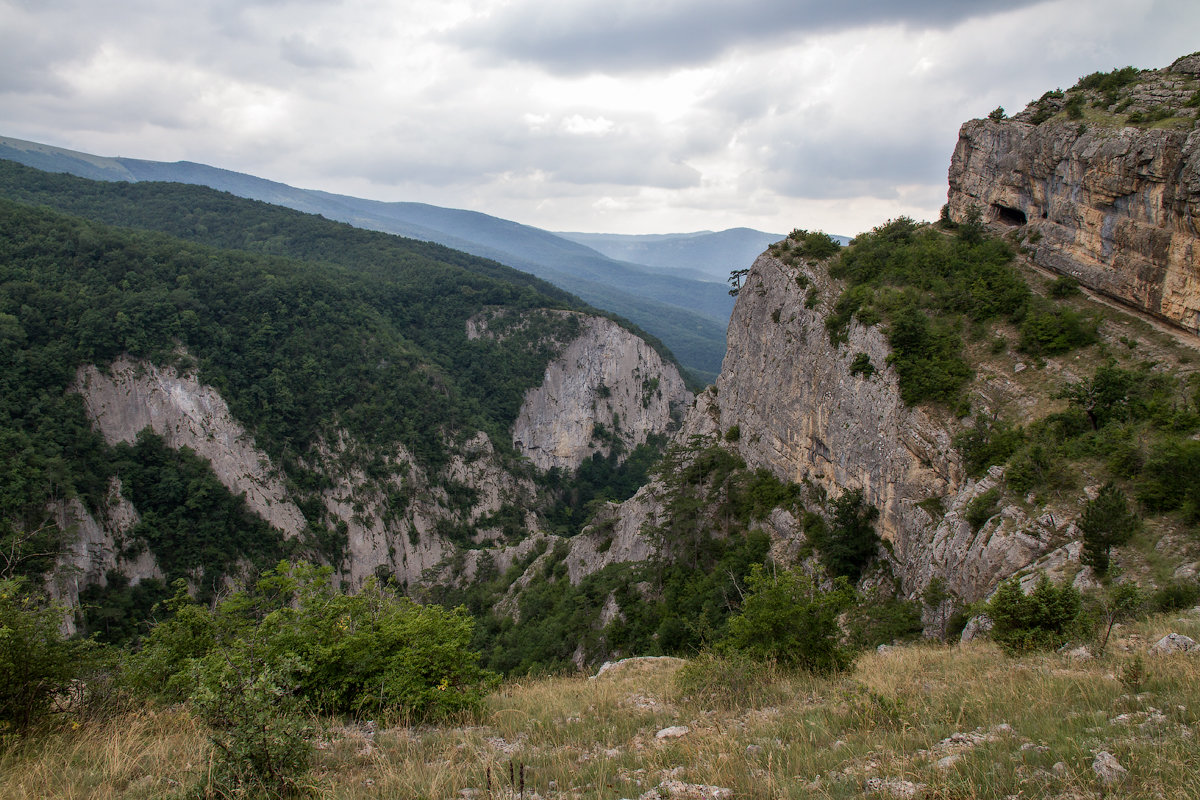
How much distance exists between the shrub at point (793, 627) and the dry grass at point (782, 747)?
1610 millimetres

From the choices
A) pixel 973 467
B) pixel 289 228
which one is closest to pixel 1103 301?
pixel 973 467

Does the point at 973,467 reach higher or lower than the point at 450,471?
higher

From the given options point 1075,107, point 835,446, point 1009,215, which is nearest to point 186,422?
point 835,446

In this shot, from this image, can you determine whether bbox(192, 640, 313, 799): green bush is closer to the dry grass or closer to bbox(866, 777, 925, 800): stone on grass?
the dry grass

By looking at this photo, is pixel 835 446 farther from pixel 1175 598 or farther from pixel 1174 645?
pixel 1174 645

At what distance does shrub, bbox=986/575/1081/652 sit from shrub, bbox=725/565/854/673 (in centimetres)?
249

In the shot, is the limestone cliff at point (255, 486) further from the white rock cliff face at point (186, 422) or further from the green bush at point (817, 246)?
the green bush at point (817, 246)

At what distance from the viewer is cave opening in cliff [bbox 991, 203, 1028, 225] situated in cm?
2696

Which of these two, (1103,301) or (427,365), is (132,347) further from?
(1103,301)

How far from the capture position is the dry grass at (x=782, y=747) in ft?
15.4

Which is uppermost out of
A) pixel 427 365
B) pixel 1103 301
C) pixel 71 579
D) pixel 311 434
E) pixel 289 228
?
pixel 289 228

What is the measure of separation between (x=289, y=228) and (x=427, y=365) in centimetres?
6701

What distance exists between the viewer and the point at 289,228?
414ft

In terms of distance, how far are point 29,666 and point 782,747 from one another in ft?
25.9
